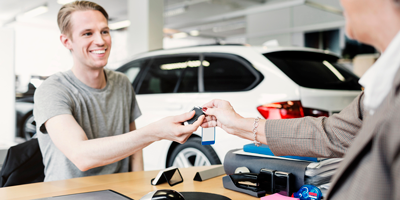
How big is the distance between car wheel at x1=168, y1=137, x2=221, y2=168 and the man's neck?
1314 millimetres

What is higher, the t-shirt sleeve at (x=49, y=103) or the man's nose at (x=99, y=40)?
the man's nose at (x=99, y=40)

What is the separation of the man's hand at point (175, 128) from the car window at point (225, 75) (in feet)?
4.59

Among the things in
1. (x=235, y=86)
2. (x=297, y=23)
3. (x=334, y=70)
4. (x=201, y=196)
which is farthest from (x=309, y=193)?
(x=297, y=23)

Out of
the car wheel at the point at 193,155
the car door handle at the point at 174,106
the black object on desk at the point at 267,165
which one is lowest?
the car wheel at the point at 193,155

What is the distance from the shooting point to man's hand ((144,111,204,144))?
1170 mm

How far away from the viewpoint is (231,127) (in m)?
1.33

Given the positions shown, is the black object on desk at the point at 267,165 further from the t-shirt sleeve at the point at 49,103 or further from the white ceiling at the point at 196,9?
the white ceiling at the point at 196,9

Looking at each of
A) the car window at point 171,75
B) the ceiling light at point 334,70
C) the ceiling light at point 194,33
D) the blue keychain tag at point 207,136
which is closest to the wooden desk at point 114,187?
the blue keychain tag at point 207,136

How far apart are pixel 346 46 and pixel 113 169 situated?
27.1 feet

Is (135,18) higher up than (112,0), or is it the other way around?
(112,0)

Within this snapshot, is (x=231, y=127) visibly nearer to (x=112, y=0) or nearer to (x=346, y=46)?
(x=112, y=0)

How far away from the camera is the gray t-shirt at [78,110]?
137 centimetres

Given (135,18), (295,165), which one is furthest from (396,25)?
(135,18)

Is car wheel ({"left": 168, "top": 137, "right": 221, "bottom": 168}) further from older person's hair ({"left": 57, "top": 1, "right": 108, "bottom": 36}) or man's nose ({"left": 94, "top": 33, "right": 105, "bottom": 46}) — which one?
older person's hair ({"left": 57, "top": 1, "right": 108, "bottom": 36})
